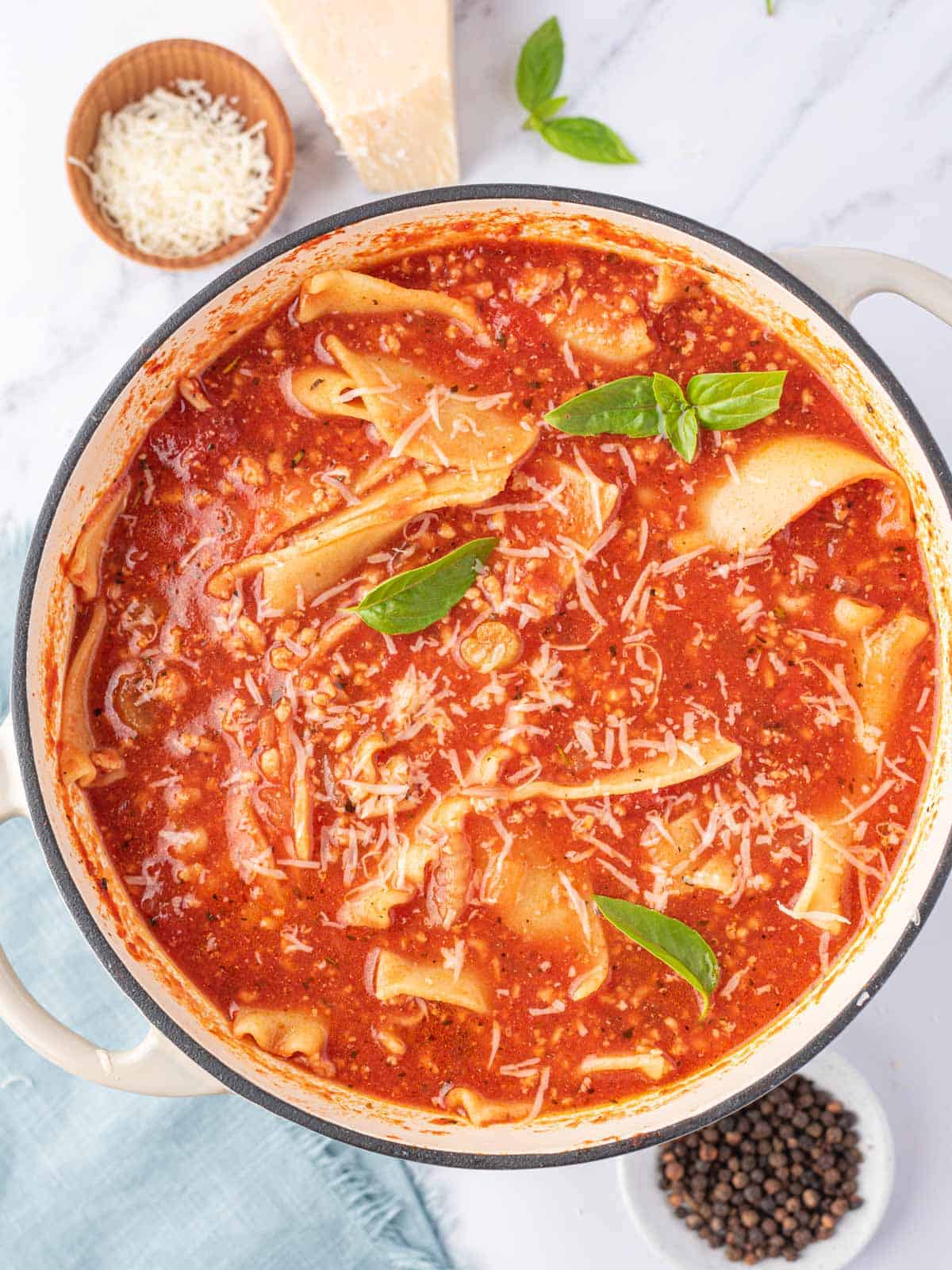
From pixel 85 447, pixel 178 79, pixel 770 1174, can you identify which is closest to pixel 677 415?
pixel 85 447

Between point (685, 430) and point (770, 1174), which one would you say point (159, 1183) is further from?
point (685, 430)

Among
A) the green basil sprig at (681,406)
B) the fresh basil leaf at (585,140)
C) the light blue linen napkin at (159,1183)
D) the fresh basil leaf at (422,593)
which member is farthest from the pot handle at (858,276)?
the light blue linen napkin at (159,1183)

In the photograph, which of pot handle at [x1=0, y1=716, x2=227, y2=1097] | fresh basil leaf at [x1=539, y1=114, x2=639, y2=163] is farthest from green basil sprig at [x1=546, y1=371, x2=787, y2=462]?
pot handle at [x1=0, y1=716, x2=227, y2=1097]

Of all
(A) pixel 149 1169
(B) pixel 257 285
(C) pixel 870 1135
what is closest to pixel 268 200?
(B) pixel 257 285

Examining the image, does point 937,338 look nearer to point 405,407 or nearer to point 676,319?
point 676,319

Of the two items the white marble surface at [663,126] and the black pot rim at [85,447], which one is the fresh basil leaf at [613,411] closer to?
the black pot rim at [85,447]
